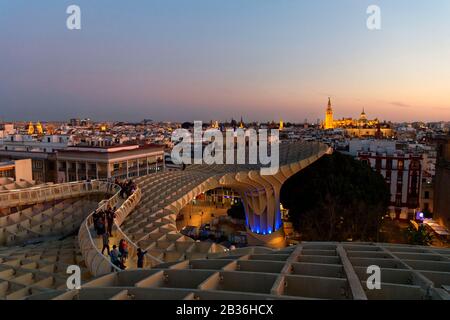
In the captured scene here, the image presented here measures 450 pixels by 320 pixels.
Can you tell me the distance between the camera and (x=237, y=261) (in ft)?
26.5

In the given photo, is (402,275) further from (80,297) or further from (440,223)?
(440,223)

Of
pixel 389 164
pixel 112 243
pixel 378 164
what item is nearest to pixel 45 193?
pixel 112 243

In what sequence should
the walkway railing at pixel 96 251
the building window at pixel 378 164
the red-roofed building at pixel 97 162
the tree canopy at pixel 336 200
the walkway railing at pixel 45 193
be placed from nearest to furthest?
the walkway railing at pixel 96 251 → the walkway railing at pixel 45 193 → the tree canopy at pixel 336 200 → the red-roofed building at pixel 97 162 → the building window at pixel 378 164

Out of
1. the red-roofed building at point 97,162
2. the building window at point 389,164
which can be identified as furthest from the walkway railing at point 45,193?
the building window at point 389,164

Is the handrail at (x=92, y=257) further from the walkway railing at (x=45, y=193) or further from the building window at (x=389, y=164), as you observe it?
the building window at (x=389, y=164)

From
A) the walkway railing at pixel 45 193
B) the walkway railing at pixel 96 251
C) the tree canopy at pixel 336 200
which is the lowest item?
the tree canopy at pixel 336 200

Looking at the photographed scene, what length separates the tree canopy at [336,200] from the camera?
1202 inches

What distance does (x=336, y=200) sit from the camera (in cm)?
3366

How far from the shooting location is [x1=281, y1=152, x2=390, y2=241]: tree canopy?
30.5 metres

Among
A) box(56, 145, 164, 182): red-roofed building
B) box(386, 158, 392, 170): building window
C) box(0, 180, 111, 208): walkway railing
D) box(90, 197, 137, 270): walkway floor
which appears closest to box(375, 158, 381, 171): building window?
box(386, 158, 392, 170): building window

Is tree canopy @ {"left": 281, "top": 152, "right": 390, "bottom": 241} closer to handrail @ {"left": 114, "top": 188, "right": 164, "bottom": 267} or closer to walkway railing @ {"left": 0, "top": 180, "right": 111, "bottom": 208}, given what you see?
handrail @ {"left": 114, "top": 188, "right": 164, "bottom": 267}
